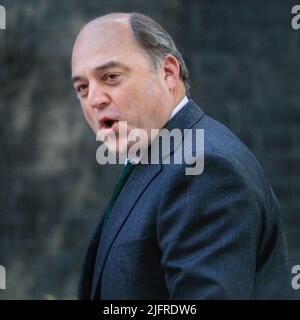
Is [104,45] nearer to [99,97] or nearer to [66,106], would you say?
[99,97]

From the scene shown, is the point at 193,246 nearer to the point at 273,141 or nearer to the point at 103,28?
the point at 103,28

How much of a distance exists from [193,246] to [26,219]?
3915 mm

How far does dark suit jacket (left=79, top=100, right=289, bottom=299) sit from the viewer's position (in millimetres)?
2137

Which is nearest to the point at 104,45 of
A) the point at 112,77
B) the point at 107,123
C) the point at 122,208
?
the point at 112,77

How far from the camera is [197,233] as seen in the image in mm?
2146

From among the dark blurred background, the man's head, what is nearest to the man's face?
the man's head

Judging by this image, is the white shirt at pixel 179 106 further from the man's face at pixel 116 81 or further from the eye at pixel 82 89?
the eye at pixel 82 89

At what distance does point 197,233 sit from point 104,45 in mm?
619

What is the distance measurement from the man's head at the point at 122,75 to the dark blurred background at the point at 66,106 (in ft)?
11.3

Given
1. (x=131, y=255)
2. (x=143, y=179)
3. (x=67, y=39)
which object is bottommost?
(x=131, y=255)

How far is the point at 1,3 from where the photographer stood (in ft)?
19.4

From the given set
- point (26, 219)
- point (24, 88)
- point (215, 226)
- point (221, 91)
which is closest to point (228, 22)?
point (221, 91)

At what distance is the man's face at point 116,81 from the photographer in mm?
2410

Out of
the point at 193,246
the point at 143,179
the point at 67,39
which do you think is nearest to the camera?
the point at 193,246
